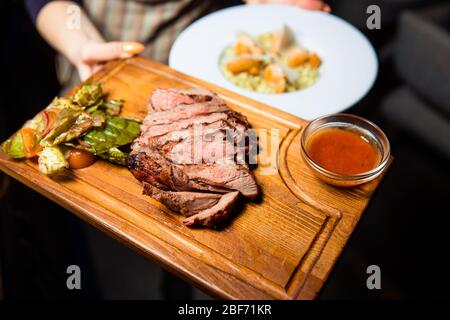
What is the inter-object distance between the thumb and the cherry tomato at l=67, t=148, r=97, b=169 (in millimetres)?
911

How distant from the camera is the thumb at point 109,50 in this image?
2975 millimetres

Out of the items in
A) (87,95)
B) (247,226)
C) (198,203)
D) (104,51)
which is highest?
(104,51)

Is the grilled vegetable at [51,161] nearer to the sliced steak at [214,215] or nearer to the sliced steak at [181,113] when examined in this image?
the sliced steak at [181,113]

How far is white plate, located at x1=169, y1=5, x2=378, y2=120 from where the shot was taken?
9.43ft

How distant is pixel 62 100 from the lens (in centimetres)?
261

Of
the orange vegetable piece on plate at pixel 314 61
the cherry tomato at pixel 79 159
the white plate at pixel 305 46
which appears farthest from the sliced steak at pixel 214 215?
the orange vegetable piece on plate at pixel 314 61

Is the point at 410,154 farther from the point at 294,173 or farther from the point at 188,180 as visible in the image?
the point at 188,180

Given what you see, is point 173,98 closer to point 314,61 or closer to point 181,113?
point 181,113

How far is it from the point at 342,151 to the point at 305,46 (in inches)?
54.2

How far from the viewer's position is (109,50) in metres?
2.99

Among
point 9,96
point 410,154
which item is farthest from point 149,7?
point 410,154

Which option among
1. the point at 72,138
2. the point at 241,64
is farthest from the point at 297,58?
the point at 72,138

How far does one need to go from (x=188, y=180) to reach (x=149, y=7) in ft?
6.31

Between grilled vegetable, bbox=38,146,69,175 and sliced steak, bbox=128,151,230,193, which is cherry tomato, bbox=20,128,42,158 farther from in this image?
sliced steak, bbox=128,151,230,193
